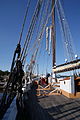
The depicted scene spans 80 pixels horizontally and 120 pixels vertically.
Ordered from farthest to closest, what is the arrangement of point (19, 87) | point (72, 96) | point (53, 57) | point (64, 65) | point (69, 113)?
point (53, 57)
point (64, 65)
point (72, 96)
point (69, 113)
point (19, 87)

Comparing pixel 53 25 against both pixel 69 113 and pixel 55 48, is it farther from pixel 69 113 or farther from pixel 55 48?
pixel 69 113

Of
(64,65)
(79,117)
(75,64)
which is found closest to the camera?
(79,117)

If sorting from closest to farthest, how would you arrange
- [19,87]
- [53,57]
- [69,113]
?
1. [19,87]
2. [69,113]
3. [53,57]

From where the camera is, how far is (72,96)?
7.31 meters

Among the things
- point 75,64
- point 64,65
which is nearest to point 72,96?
point 75,64

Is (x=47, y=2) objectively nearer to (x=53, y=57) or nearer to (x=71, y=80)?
(x=71, y=80)

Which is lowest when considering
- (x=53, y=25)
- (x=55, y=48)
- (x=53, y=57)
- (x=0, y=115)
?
(x=0, y=115)

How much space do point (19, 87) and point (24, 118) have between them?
41.9 inches

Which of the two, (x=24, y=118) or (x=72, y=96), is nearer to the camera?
(x=24, y=118)

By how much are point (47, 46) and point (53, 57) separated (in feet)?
4.49

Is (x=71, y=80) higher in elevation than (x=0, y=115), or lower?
higher

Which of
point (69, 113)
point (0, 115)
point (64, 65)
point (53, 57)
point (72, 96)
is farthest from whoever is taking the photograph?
point (53, 57)

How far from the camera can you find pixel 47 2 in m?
7.43

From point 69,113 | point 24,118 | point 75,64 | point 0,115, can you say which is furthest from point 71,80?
point 0,115
